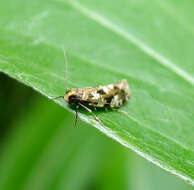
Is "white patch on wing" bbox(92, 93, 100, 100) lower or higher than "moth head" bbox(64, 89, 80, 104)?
lower

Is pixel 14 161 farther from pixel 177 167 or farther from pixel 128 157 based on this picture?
pixel 177 167

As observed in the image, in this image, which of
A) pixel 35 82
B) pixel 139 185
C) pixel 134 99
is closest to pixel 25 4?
pixel 35 82

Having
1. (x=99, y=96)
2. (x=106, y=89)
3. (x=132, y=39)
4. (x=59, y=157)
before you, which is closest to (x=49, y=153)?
(x=59, y=157)

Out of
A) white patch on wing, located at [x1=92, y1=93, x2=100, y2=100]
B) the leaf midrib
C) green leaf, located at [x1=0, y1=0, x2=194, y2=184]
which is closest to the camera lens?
green leaf, located at [x1=0, y1=0, x2=194, y2=184]

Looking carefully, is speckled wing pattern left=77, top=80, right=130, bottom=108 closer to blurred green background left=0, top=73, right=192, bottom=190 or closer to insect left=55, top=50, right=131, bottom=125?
insect left=55, top=50, right=131, bottom=125

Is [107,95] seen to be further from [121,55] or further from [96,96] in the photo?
[121,55]

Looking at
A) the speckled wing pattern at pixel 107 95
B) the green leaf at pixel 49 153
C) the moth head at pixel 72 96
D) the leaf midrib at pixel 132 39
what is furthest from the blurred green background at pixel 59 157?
the leaf midrib at pixel 132 39

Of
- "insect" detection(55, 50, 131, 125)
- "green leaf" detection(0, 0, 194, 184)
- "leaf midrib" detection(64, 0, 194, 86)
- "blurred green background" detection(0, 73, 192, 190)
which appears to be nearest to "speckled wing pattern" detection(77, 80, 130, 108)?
"insect" detection(55, 50, 131, 125)
